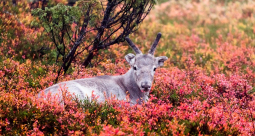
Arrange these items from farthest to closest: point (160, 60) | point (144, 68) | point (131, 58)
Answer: point (160, 60), point (131, 58), point (144, 68)

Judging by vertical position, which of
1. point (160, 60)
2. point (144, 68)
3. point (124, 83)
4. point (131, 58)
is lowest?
point (124, 83)

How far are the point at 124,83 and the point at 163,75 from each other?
2.31 m

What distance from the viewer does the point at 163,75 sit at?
11000 mm

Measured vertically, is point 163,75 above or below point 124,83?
above

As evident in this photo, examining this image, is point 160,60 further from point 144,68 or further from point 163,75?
point 163,75

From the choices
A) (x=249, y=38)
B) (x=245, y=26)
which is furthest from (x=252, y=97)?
(x=245, y=26)

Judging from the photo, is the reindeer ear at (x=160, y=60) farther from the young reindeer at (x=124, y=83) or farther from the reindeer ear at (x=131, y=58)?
the reindeer ear at (x=131, y=58)

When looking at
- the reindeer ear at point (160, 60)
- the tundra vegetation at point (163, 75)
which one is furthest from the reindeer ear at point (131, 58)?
the tundra vegetation at point (163, 75)

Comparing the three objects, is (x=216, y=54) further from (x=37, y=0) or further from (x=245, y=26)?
(x=37, y=0)

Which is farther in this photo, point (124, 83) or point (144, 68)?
point (124, 83)

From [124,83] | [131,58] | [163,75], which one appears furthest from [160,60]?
[163,75]

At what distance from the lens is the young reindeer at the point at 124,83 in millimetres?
7910

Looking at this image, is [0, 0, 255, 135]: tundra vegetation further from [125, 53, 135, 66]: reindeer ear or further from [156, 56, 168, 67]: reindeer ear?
[125, 53, 135, 66]: reindeer ear

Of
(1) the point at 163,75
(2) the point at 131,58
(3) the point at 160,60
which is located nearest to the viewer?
(2) the point at 131,58
